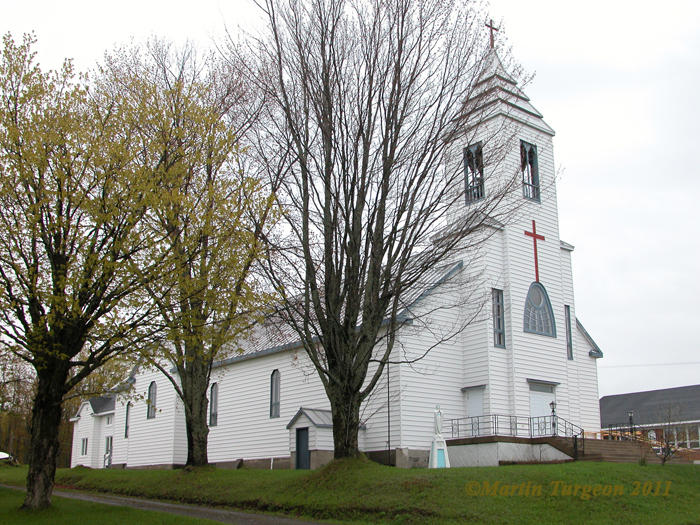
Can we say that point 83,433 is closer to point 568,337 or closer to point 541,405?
point 541,405

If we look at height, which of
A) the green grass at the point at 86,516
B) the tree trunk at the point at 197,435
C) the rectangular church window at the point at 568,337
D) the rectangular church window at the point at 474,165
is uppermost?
the rectangular church window at the point at 474,165

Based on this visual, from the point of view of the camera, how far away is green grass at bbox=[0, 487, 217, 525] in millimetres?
13000

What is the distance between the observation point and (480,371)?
79.4ft

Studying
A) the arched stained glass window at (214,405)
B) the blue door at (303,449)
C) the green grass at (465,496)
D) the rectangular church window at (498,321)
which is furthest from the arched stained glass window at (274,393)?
the green grass at (465,496)

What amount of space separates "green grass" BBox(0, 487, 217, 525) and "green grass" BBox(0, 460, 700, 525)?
2955 millimetres

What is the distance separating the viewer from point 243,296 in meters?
15.2

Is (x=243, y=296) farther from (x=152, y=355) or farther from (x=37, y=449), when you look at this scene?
(x=37, y=449)

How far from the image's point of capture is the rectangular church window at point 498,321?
81.3 ft

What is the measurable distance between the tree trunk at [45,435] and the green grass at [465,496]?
4.72 metres

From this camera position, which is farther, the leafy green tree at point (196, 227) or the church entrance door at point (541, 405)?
the church entrance door at point (541, 405)

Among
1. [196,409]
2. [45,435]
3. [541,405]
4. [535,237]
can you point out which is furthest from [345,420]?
[535,237]

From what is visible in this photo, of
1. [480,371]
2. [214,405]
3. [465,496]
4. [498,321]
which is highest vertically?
[498,321]

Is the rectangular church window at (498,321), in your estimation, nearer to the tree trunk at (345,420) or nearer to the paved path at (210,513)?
the tree trunk at (345,420)

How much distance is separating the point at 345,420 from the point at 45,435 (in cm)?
660
